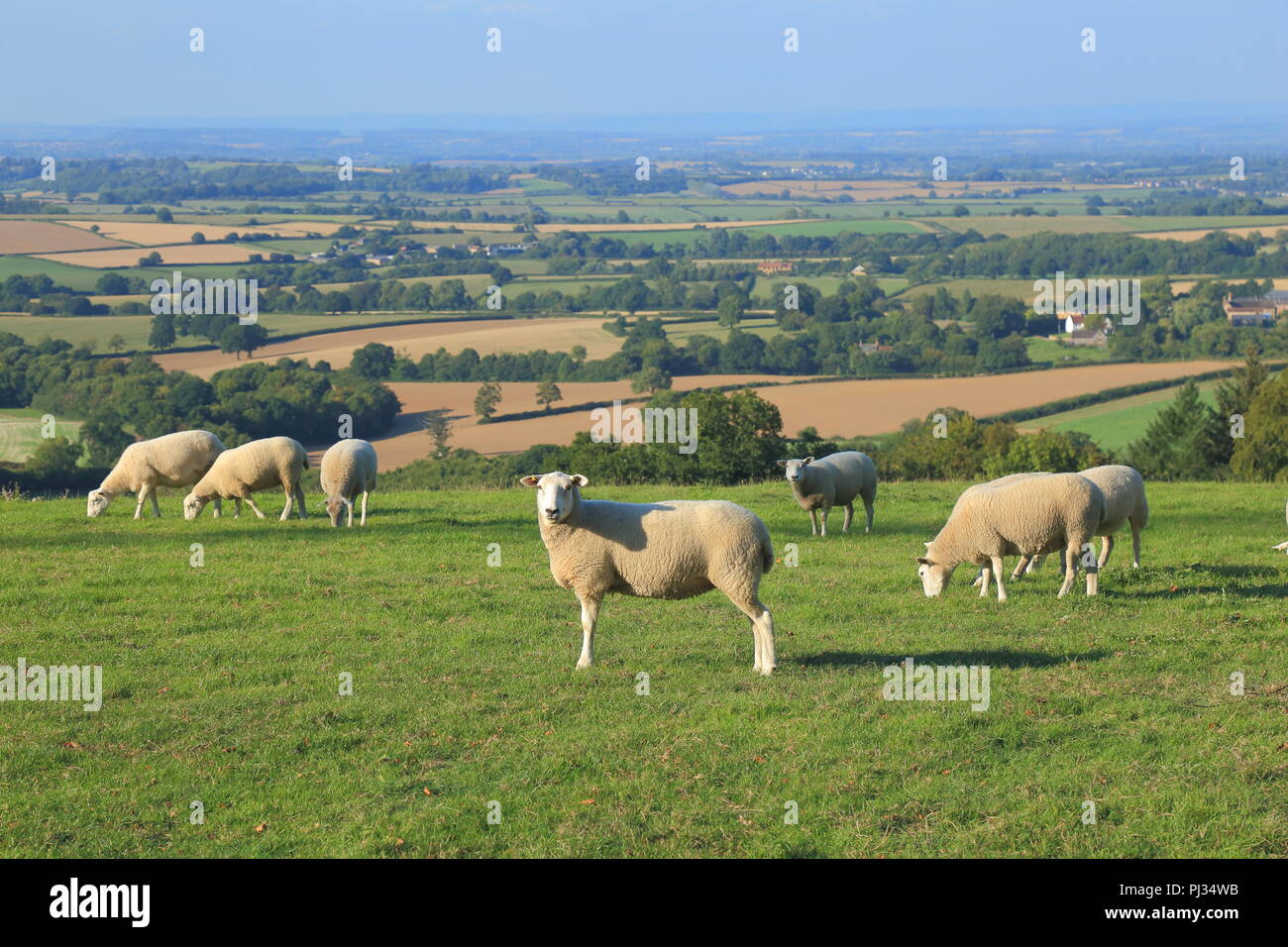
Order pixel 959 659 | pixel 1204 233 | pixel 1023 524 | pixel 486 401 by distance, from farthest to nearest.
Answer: pixel 1204 233 < pixel 486 401 < pixel 1023 524 < pixel 959 659

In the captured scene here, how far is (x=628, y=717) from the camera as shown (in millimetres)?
11680

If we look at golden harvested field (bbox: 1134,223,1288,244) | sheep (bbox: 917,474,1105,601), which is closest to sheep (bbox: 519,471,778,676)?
sheep (bbox: 917,474,1105,601)

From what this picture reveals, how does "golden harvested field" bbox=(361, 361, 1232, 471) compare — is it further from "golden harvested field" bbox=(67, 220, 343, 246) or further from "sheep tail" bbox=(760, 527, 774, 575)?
"golden harvested field" bbox=(67, 220, 343, 246)

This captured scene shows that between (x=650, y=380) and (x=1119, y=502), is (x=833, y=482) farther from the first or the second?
(x=650, y=380)

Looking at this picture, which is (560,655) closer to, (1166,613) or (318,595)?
(318,595)

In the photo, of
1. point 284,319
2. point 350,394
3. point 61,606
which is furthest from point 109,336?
point 61,606

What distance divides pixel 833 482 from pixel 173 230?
156434 mm

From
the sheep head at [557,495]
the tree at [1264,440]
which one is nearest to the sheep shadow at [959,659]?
the sheep head at [557,495]

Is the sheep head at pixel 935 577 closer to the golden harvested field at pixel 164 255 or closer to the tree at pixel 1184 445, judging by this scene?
the tree at pixel 1184 445

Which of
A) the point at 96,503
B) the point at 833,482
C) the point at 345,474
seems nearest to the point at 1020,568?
the point at 833,482

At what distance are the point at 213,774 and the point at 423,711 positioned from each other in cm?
217

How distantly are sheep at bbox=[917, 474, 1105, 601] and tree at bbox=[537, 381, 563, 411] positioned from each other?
57.4 meters

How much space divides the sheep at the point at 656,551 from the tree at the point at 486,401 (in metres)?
55.5

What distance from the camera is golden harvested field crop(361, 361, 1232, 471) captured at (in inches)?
2456
